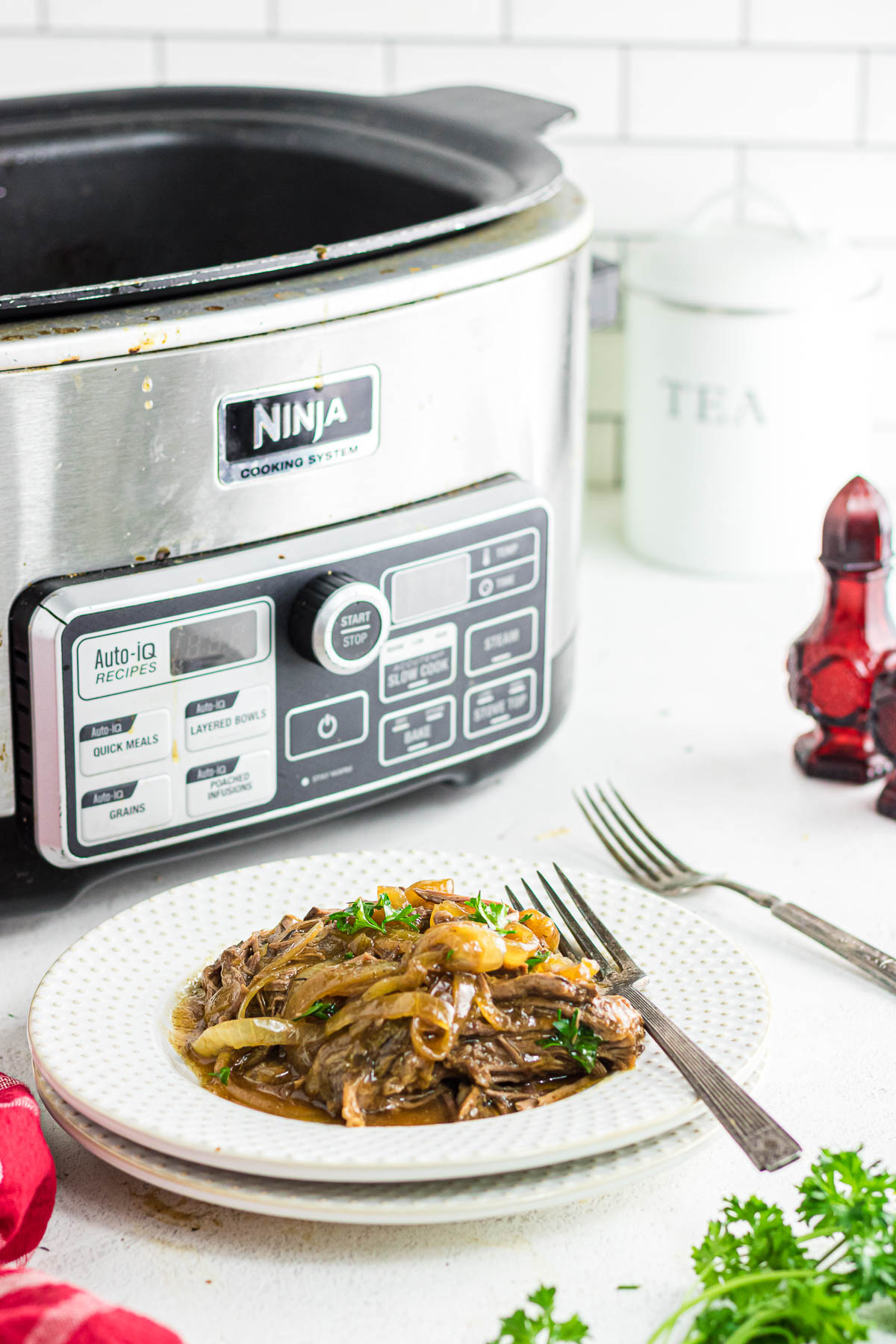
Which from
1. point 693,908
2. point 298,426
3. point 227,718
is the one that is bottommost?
point 693,908

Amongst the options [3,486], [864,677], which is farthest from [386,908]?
[864,677]

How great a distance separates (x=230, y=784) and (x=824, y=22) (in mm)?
904

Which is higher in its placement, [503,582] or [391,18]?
[391,18]

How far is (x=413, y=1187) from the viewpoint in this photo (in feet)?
1.80

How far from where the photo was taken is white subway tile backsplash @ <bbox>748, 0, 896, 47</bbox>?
1.30m

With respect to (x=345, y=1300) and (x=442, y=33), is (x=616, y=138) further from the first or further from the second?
(x=345, y=1300)

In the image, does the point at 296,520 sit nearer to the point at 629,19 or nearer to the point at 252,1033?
the point at 252,1033

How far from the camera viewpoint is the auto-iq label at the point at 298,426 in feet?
2.35

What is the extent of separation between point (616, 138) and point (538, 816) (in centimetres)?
71

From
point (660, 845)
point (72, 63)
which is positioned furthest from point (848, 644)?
point (72, 63)

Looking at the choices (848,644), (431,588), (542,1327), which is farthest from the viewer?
(848,644)

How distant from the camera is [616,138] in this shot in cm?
135

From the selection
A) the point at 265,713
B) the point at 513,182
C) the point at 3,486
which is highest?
the point at 513,182

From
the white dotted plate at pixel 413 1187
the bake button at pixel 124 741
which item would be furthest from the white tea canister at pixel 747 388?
the white dotted plate at pixel 413 1187
